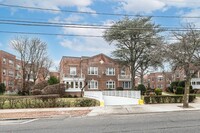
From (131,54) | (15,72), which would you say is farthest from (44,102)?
(15,72)

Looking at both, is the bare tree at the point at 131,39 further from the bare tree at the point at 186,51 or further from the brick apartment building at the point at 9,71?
the brick apartment building at the point at 9,71

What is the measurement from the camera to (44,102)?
711 inches

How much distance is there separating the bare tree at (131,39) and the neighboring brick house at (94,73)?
161 inches

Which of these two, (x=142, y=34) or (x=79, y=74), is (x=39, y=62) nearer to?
(x=79, y=74)

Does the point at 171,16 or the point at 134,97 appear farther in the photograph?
the point at 134,97

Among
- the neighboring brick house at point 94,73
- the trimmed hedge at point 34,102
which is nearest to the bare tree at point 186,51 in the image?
the trimmed hedge at point 34,102

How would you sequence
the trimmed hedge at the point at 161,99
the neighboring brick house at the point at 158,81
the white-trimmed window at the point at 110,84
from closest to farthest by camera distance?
the trimmed hedge at the point at 161,99 → the white-trimmed window at the point at 110,84 → the neighboring brick house at the point at 158,81

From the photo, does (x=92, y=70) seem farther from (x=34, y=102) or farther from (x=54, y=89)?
(x=34, y=102)

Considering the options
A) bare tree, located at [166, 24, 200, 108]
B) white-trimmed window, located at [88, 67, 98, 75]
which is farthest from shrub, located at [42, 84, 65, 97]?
bare tree, located at [166, 24, 200, 108]

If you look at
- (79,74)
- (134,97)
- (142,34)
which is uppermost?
(142,34)

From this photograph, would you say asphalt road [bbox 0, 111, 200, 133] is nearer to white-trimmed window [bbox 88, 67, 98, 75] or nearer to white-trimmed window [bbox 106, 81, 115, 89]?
white-trimmed window [bbox 88, 67, 98, 75]

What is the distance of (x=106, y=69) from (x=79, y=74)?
638 centimetres

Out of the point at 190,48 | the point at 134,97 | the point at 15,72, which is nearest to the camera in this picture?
the point at 190,48

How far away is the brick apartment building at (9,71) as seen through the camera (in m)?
59.0
